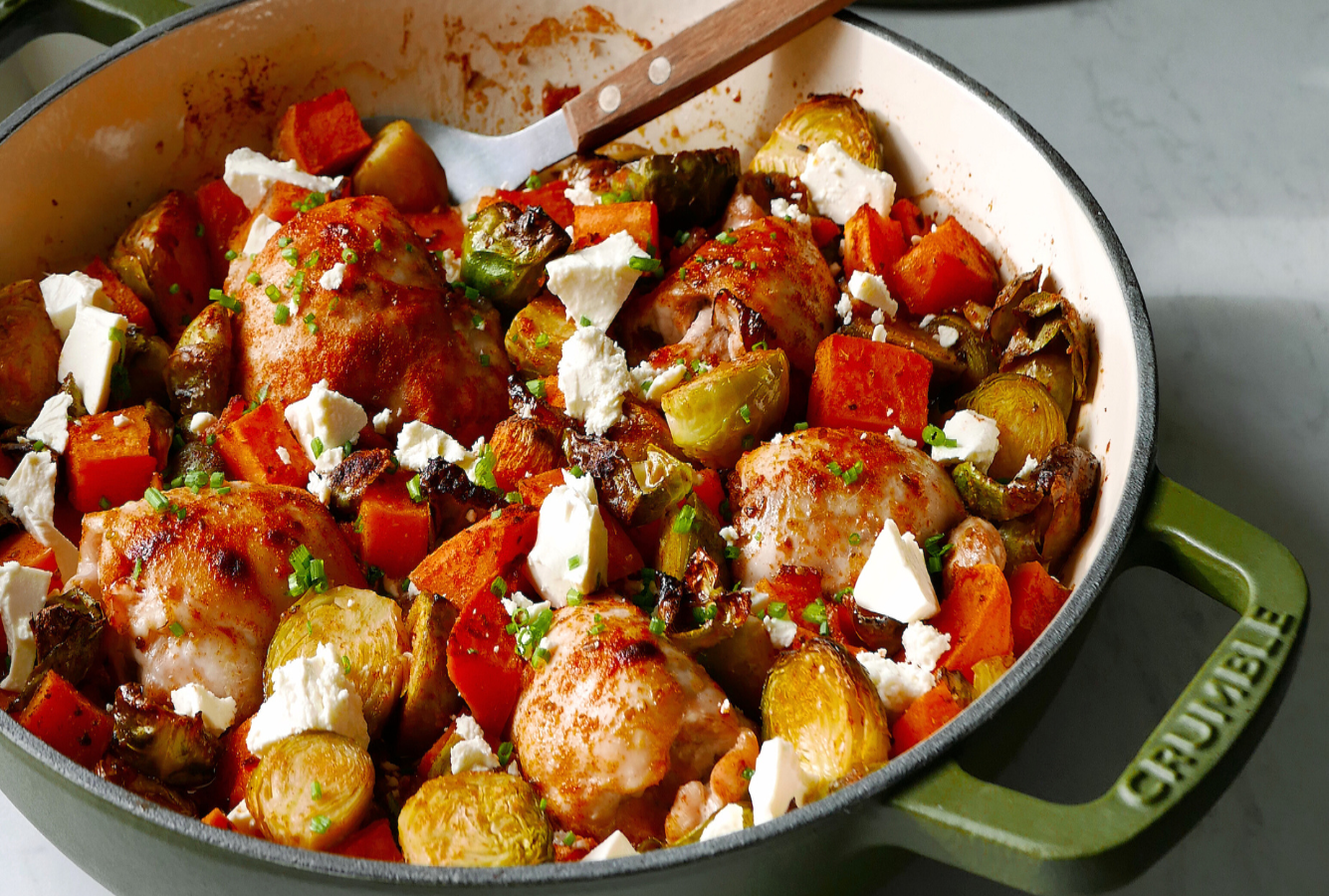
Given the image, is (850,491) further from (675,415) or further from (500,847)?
(500,847)

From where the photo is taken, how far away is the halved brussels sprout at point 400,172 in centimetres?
306

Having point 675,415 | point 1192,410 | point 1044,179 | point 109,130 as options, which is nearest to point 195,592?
point 675,415

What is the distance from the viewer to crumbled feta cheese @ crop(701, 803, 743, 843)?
1791mm

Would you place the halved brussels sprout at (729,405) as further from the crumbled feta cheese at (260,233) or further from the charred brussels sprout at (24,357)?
the charred brussels sprout at (24,357)

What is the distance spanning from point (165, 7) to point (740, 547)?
2029 mm

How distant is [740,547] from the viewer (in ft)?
7.47

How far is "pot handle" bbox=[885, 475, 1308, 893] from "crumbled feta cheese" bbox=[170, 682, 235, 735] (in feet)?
3.72

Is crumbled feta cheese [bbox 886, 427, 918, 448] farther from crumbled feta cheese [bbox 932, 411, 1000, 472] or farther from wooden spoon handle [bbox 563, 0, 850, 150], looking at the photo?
wooden spoon handle [bbox 563, 0, 850, 150]

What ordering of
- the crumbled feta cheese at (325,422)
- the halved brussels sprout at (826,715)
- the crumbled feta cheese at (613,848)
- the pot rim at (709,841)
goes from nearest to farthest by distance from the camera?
1. the pot rim at (709,841)
2. the crumbled feta cheese at (613,848)
3. the halved brussels sprout at (826,715)
4. the crumbled feta cheese at (325,422)

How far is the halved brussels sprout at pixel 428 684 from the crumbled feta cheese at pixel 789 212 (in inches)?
51.3

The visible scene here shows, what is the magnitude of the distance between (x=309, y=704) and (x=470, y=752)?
0.90 feet

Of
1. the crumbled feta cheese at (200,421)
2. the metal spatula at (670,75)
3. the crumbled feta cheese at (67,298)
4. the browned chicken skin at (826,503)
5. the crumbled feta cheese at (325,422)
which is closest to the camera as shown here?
the browned chicken skin at (826,503)

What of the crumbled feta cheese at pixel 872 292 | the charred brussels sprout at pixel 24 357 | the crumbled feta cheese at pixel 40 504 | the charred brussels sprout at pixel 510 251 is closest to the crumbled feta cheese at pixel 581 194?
the charred brussels sprout at pixel 510 251

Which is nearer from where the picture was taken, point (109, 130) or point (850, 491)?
point (850, 491)
